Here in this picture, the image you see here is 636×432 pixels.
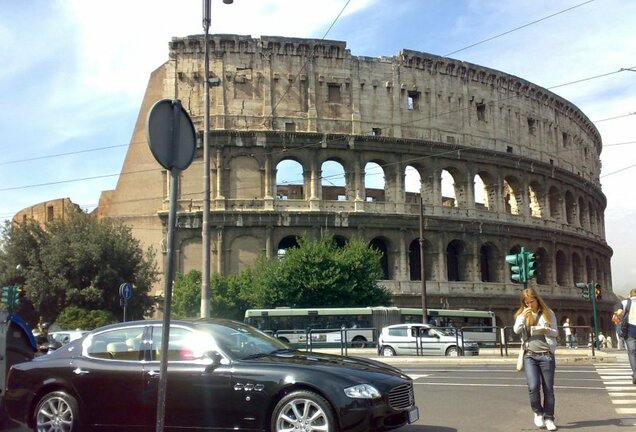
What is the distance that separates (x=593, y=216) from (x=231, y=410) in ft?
199

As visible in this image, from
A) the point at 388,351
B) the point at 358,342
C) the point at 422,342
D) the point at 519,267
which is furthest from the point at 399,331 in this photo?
the point at 519,267

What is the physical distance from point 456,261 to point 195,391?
43.4m

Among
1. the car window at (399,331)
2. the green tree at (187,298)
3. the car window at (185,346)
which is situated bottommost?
the car window at (399,331)

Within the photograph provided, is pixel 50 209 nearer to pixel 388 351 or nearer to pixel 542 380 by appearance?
pixel 388 351

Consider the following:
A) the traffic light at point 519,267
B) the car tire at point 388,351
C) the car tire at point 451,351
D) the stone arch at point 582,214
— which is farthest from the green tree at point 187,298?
the stone arch at point 582,214

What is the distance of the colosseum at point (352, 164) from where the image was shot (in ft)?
143

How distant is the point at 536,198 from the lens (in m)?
52.7

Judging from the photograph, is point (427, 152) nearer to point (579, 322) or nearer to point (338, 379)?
point (579, 322)

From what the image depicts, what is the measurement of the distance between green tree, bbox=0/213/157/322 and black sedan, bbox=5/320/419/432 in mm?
30910

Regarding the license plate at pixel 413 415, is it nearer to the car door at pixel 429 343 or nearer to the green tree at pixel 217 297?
the car door at pixel 429 343

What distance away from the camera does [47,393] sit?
7.42 metres

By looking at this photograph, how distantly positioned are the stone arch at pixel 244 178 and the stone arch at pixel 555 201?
24734 mm

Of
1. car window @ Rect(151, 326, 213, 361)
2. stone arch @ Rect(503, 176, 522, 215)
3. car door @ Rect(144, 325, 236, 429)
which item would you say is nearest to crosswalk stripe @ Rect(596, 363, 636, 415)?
car door @ Rect(144, 325, 236, 429)

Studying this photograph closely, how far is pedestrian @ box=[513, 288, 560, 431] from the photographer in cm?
773
